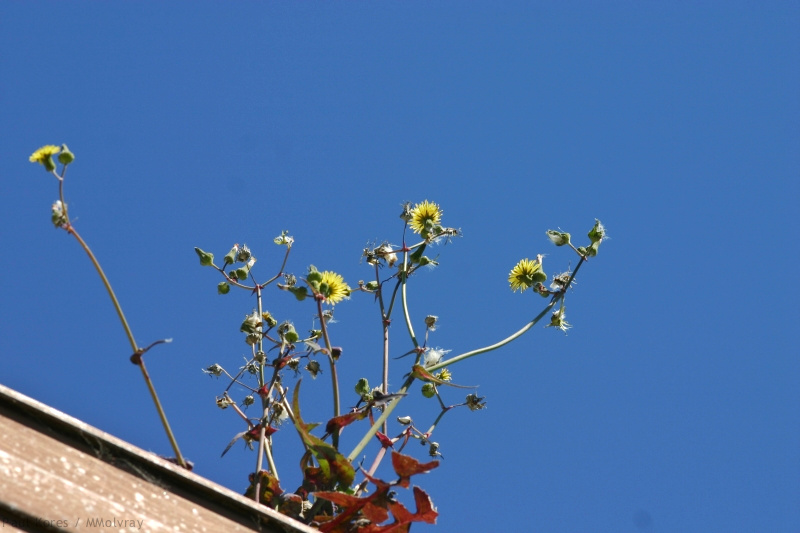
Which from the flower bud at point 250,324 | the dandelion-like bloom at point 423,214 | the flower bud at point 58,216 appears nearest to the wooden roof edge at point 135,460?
the flower bud at point 58,216

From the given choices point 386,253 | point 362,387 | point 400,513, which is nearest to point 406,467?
point 400,513

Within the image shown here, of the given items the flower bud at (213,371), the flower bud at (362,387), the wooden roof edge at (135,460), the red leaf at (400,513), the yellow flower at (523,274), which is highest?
the yellow flower at (523,274)

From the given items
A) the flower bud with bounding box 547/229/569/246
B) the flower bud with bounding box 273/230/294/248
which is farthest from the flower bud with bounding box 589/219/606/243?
the flower bud with bounding box 273/230/294/248

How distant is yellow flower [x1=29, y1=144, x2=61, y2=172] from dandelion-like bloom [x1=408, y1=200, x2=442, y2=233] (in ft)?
3.37

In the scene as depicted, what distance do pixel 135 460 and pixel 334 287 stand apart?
922mm

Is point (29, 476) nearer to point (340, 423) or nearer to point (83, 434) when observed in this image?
point (83, 434)

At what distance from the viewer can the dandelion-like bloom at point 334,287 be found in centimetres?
192

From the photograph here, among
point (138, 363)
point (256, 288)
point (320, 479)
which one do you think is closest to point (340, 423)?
point (320, 479)

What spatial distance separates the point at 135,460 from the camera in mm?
1071

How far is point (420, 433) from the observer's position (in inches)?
79.3

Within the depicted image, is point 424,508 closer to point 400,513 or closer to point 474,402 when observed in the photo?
point 400,513

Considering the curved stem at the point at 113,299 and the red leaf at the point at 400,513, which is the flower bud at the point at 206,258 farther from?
the red leaf at the point at 400,513

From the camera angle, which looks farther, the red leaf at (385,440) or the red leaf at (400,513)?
the red leaf at (385,440)

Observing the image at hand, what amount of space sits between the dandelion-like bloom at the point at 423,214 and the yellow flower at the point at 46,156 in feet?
3.37
